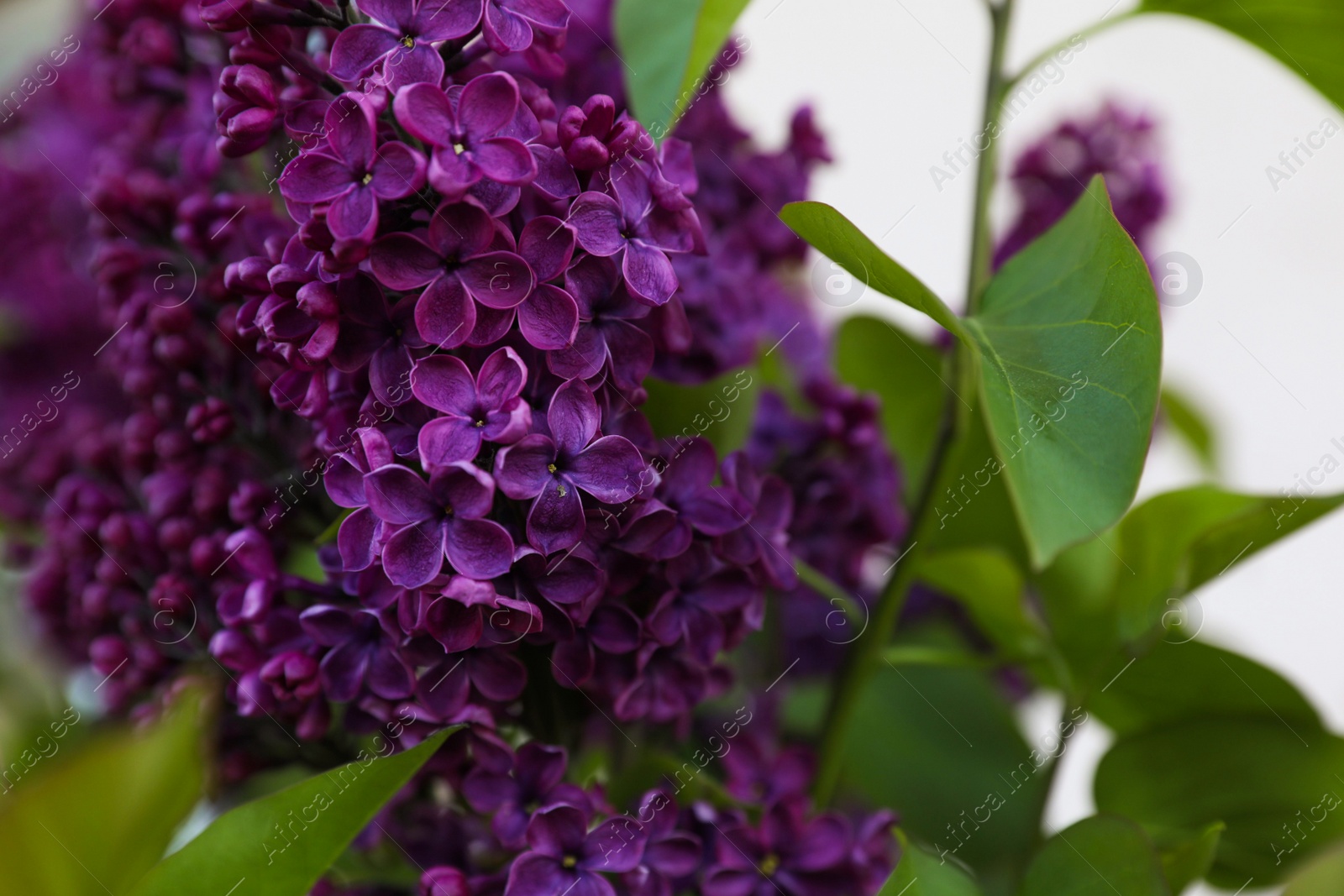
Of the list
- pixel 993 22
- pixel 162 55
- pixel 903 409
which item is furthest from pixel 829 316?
pixel 162 55

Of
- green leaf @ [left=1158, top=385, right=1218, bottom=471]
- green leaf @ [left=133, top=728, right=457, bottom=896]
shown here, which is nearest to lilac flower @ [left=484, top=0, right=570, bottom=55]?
green leaf @ [left=133, top=728, right=457, bottom=896]

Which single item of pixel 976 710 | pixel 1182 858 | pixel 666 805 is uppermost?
pixel 666 805

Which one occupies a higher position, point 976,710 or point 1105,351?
point 1105,351

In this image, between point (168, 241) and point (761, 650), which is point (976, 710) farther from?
point (168, 241)

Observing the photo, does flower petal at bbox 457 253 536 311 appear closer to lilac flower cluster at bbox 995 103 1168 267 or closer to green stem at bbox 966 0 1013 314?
green stem at bbox 966 0 1013 314

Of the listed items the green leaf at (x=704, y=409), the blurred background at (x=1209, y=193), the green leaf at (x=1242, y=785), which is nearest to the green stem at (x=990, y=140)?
the green leaf at (x=704, y=409)

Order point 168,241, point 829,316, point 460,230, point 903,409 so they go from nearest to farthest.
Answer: point 460,230 < point 168,241 < point 903,409 < point 829,316
